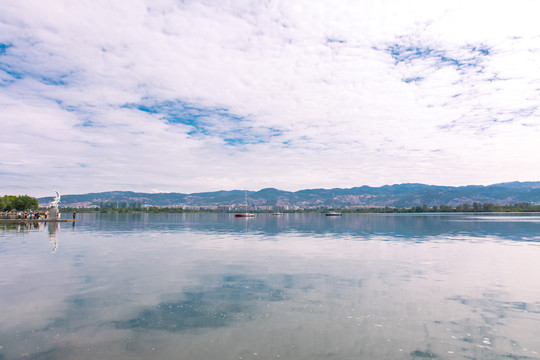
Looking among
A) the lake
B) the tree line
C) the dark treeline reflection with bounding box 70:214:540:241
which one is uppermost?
the tree line

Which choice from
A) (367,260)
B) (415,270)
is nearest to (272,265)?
(367,260)

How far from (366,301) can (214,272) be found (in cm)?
1194

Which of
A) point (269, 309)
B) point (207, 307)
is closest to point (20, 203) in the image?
point (207, 307)

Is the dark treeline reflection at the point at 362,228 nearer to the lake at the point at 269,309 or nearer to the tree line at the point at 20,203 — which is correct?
the lake at the point at 269,309

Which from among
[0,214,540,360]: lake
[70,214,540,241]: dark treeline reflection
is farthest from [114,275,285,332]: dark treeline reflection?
[70,214,540,241]: dark treeline reflection

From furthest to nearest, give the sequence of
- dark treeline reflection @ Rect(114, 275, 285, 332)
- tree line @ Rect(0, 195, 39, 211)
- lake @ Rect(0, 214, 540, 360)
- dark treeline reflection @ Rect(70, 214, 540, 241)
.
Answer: tree line @ Rect(0, 195, 39, 211)
dark treeline reflection @ Rect(70, 214, 540, 241)
dark treeline reflection @ Rect(114, 275, 285, 332)
lake @ Rect(0, 214, 540, 360)

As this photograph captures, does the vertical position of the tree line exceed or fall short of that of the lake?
it exceeds it

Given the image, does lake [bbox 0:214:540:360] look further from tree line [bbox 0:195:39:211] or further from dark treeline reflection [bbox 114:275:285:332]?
tree line [bbox 0:195:39:211]

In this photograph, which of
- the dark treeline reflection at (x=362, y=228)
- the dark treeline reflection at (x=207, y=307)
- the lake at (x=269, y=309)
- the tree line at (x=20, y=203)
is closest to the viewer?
the lake at (x=269, y=309)

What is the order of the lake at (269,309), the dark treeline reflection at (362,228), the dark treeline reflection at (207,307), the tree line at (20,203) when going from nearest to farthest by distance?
the lake at (269,309) < the dark treeline reflection at (207,307) < the dark treeline reflection at (362,228) < the tree line at (20,203)

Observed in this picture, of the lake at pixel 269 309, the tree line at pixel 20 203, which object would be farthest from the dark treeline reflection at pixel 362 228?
the tree line at pixel 20 203

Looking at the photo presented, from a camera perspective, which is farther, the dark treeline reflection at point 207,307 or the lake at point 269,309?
the dark treeline reflection at point 207,307

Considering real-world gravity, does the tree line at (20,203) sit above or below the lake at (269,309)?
above

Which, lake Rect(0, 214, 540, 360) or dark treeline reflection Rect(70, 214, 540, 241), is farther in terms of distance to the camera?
dark treeline reflection Rect(70, 214, 540, 241)
